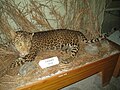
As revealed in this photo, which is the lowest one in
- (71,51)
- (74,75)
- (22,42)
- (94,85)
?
(94,85)

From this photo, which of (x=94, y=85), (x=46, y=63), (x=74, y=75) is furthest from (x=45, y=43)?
(x=94, y=85)

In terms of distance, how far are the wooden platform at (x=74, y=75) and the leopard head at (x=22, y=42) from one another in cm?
26

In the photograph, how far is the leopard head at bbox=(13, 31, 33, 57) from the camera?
108cm

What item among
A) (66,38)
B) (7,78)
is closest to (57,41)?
(66,38)

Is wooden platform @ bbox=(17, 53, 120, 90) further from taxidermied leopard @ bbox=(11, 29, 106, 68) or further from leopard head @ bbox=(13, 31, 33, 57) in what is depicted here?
leopard head @ bbox=(13, 31, 33, 57)

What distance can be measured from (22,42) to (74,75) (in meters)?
0.46

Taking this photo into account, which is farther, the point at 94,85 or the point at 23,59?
the point at 94,85

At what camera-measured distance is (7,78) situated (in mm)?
1013

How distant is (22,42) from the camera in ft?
3.56

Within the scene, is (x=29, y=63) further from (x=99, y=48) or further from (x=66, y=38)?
(x=99, y=48)

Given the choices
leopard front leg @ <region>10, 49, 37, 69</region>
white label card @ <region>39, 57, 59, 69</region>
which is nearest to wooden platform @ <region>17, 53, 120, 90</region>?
white label card @ <region>39, 57, 59, 69</region>

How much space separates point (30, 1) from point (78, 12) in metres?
0.45

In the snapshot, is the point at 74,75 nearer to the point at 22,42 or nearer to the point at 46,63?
the point at 46,63

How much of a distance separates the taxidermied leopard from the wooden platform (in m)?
0.12
